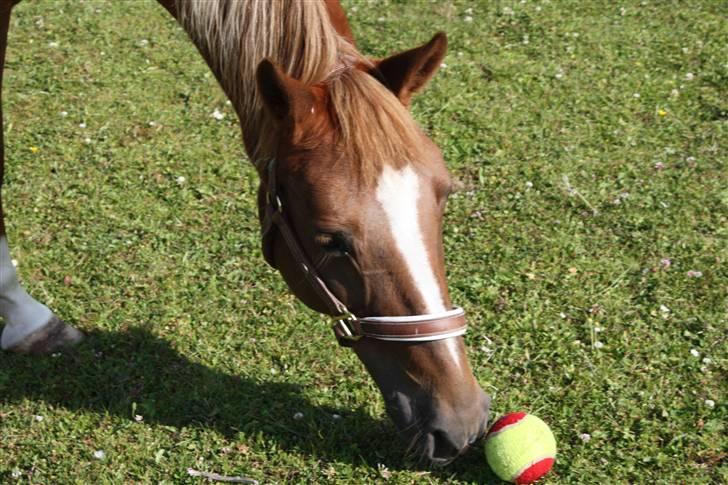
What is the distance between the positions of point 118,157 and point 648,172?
11.5ft

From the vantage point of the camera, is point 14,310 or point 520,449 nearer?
point 520,449

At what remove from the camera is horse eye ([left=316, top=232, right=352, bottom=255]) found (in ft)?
8.19

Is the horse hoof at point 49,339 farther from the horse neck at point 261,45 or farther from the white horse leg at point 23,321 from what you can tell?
the horse neck at point 261,45

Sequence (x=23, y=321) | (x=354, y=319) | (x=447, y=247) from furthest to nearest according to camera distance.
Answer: (x=447, y=247)
(x=23, y=321)
(x=354, y=319)

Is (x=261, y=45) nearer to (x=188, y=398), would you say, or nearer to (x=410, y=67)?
(x=410, y=67)

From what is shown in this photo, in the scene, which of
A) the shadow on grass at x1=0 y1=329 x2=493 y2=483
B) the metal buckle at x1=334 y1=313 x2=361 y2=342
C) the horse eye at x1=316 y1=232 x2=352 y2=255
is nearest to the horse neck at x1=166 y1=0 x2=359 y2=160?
the horse eye at x1=316 y1=232 x2=352 y2=255

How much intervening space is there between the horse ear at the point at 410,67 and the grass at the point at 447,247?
148 cm

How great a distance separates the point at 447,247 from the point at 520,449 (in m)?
1.79

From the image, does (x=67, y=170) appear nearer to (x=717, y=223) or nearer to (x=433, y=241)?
(x=433, y=241)

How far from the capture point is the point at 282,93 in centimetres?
251

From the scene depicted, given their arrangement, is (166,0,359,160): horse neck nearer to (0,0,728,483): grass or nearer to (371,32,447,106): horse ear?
(371,32,447,106): horse ear

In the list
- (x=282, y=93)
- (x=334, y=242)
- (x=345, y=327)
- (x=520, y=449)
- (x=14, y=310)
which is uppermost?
(x=282, y=93)

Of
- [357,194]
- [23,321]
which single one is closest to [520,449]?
[357,194]

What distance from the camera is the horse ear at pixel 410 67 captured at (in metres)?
2.71
